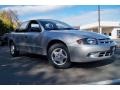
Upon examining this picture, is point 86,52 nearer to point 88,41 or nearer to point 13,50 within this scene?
point 88,41

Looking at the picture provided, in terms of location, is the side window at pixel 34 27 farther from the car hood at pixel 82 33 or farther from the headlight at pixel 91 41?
the headlight at pixel 91 41

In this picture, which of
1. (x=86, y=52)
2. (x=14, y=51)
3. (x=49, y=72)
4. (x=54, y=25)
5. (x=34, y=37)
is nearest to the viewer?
(x=86, y=52)

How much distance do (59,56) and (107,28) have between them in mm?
1805

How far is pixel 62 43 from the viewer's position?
6.14 metres

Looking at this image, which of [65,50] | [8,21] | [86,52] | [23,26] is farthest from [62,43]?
[8,21]

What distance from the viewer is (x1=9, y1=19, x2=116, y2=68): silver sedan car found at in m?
5.90

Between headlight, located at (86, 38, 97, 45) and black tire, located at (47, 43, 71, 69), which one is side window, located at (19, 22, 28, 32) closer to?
black tire, located at (47, 43, 71, 69)
